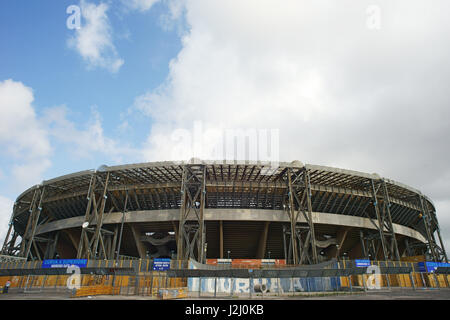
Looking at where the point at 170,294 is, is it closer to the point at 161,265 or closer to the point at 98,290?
the point at 98,290

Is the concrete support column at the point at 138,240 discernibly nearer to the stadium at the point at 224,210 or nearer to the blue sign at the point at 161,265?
the stadium at the point at 224,210

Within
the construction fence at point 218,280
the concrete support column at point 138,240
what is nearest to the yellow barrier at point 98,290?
the construction fence at point 218,280

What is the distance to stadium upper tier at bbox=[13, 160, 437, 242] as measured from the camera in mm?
39094

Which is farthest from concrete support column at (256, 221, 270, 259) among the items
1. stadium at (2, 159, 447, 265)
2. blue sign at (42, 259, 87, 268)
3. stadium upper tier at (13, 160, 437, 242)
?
blue sign at (42, 259, 87, 268)

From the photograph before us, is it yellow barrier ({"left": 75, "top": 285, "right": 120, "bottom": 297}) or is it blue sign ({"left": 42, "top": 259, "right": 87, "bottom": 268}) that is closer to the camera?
yellow barrier ({"left": 75, "top": 285, "right": 120, "bottom": 297})

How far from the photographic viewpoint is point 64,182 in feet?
147

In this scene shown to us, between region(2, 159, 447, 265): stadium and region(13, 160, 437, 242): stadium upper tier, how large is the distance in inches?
6.3

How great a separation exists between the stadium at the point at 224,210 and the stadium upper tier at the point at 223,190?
159 mm

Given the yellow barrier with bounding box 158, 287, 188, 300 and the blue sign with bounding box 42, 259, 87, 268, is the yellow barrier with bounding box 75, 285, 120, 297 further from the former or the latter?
the blue sign with bounding box 42, 259, 87, 268

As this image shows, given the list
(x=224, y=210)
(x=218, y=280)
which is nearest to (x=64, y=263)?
(x=224, y=210)

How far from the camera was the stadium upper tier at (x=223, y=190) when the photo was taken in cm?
3909

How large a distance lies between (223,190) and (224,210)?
3200mm

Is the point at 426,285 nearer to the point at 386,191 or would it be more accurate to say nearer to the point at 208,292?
the point at 386,191
